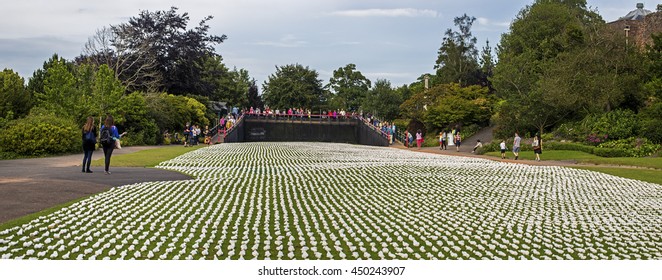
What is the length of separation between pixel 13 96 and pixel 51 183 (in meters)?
25.2

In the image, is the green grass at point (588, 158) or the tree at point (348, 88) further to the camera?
the tree at point (348, 88)

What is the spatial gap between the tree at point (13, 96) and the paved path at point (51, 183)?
16.8m

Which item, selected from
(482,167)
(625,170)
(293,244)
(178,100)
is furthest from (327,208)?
(178,100)

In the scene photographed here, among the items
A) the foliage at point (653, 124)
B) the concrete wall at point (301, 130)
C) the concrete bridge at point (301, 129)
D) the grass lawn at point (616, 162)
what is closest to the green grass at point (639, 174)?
the grass lawn at point (616, 162)

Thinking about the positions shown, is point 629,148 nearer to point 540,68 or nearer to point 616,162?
point 616,162

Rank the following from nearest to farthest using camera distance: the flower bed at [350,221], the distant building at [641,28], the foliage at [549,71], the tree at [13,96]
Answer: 1. the flower bed at [350,221]
2. the tree at [13,96]
3. the foliage at [549,71]
4. the distant building at [641,28]

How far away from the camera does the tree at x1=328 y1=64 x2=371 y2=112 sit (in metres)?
95.9

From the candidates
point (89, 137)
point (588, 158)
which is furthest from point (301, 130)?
point (89, 137)

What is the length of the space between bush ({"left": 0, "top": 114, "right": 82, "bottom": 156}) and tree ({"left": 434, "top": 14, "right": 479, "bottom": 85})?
5121cm

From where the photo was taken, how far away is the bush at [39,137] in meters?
28.9

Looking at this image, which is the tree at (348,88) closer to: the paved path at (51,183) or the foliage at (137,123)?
the foliage at (137,123)

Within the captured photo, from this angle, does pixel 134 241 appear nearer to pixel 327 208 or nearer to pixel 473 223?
pixel 327 208

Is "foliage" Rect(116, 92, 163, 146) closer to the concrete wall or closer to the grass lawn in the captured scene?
the grass lawn

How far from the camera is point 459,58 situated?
77.8 metres
